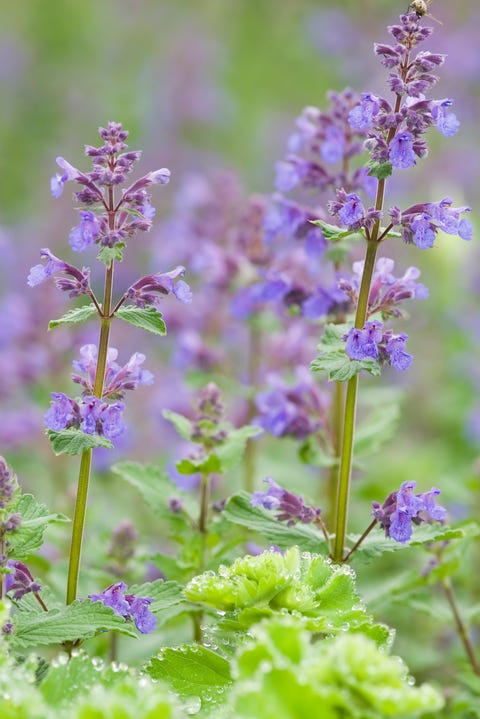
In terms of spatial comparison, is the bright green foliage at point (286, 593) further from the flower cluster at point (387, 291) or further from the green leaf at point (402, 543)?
the flower cluster at point (387, 291)

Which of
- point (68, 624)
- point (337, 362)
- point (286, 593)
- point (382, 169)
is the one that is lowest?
point (68, 624)

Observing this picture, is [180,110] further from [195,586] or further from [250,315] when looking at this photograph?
[195,586]

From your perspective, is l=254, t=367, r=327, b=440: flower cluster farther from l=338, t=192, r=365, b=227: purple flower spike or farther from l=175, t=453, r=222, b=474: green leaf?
l=338, t=192, r=365, b=227: purple flower spike

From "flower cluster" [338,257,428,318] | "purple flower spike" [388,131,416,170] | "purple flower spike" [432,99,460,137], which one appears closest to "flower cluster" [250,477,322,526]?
"flower cluster" [338,257,428,318]

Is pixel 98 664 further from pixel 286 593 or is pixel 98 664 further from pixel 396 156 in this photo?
pixel 396 156

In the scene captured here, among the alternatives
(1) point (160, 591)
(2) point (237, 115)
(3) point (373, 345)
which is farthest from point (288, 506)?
(2) point (237, 115)

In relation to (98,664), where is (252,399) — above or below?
above

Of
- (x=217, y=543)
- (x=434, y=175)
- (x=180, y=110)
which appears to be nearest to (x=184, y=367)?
(x=217, y=543)

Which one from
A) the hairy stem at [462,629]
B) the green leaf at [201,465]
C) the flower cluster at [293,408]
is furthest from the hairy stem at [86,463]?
the hairy stem at [462,629]
